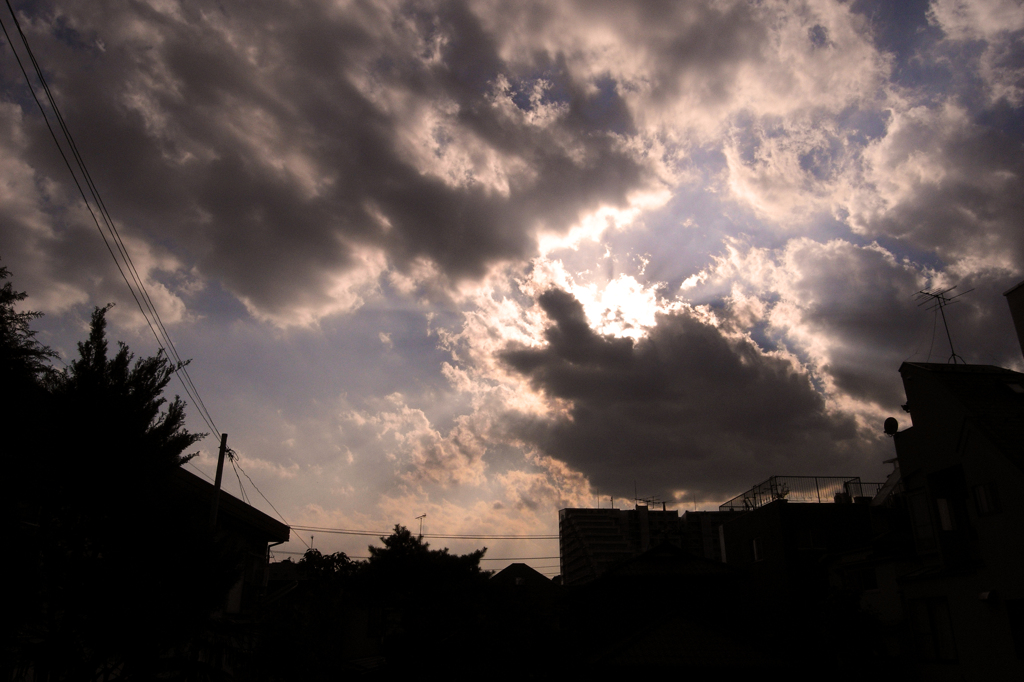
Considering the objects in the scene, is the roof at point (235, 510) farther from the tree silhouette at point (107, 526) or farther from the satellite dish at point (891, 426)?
the satellite dish at point (891, 426)

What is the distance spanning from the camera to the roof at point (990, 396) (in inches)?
747

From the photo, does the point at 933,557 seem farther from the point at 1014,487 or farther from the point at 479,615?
the point at 479,615

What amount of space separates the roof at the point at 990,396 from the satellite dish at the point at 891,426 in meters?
2.55

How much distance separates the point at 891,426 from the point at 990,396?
479cm

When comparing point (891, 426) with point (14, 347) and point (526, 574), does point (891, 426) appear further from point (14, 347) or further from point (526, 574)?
point (526, 574)

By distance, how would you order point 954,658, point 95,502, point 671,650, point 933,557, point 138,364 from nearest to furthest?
point 95,502, point 138,364, point 954,658, point 933,557, point 671,650

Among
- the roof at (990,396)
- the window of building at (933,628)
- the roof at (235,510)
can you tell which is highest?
the roof at (990,396)

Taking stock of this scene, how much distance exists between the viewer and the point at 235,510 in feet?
83.6

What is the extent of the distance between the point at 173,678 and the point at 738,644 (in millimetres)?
22842

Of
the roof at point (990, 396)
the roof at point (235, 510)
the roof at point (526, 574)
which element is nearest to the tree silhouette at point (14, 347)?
the roof at point (235, 510)

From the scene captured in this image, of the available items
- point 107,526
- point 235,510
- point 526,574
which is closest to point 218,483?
point 235,510

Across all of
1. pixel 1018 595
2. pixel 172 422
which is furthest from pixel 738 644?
pixel 172 422

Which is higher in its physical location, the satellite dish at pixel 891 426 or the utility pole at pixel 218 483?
the satellite dish at pixel 891 426

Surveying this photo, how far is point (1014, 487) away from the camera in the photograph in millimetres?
17781
